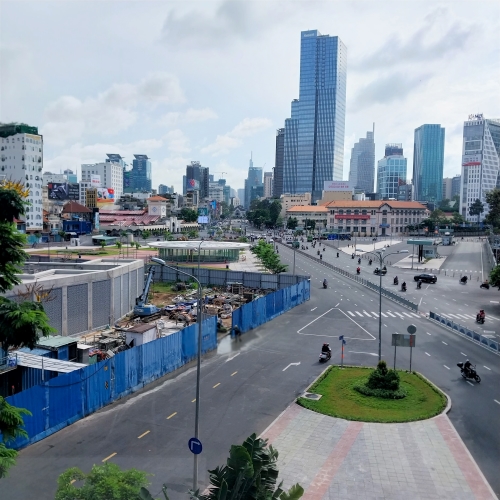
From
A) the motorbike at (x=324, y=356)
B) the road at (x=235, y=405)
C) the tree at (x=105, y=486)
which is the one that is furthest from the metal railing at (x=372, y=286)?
the tree at (x=105, y=486)

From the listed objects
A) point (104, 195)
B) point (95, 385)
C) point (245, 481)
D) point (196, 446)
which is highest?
point (104, 195)

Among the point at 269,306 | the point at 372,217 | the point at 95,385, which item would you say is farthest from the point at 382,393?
the point at 372,217

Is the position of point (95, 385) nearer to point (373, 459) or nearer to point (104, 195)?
point (373, 459)

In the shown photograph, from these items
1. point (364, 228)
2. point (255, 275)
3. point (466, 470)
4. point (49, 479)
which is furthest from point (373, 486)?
point (364, 228)

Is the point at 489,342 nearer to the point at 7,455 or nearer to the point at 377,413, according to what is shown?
the point at 377,413

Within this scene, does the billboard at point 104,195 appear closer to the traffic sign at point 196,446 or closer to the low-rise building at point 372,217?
the low-rise building at point 372,217

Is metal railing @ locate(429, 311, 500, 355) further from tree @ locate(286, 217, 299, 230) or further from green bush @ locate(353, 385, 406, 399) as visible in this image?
tree @ locate(286, 217, 299, 230)

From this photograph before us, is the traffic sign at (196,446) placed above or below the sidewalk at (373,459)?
above

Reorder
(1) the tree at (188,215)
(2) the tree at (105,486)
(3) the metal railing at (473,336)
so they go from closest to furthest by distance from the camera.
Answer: (2) the tree at (105,486) → (3) the metal railing at (473,336) → (1) the tree at (188,215)
